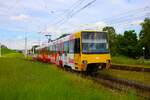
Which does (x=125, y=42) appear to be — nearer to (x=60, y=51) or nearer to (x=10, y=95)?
(x=60, y=51)

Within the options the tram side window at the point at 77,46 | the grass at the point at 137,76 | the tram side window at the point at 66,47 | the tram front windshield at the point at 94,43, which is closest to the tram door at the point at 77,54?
the tram side window at the point at 77,46

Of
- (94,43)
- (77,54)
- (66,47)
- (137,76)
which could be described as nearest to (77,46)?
(77,54)

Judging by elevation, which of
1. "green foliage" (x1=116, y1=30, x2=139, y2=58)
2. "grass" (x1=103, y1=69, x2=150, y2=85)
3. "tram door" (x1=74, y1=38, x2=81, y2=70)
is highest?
"green foliage" (x1=116, y1=30, x2=139, y2=58)

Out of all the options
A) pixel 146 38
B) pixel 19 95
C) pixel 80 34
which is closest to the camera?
pixel 19 95

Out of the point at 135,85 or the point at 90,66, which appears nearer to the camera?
the point at 135,85

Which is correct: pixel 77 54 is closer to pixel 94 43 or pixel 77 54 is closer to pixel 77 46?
pixel 77 46

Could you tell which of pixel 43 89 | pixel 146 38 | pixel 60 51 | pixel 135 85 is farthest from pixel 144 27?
pixel 43 89

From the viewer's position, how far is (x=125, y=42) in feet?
367

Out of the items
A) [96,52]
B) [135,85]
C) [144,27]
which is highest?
[144,27]

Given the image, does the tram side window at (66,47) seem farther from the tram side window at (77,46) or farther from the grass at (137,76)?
the grass at (137,76)

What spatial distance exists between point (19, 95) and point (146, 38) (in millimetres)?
59683

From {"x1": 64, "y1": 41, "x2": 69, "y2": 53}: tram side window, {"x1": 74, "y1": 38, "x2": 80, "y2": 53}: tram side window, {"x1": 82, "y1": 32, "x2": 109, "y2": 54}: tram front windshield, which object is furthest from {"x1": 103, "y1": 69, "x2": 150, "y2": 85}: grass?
{"x1": 64, "y1": 41, "x2": 69, "y2": 53}: tram side window

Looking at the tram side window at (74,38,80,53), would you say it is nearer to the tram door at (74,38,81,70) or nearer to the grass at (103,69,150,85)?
the tram door at (74,38,81,70)

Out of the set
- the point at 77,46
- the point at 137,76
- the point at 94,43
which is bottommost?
the point at 137,76
